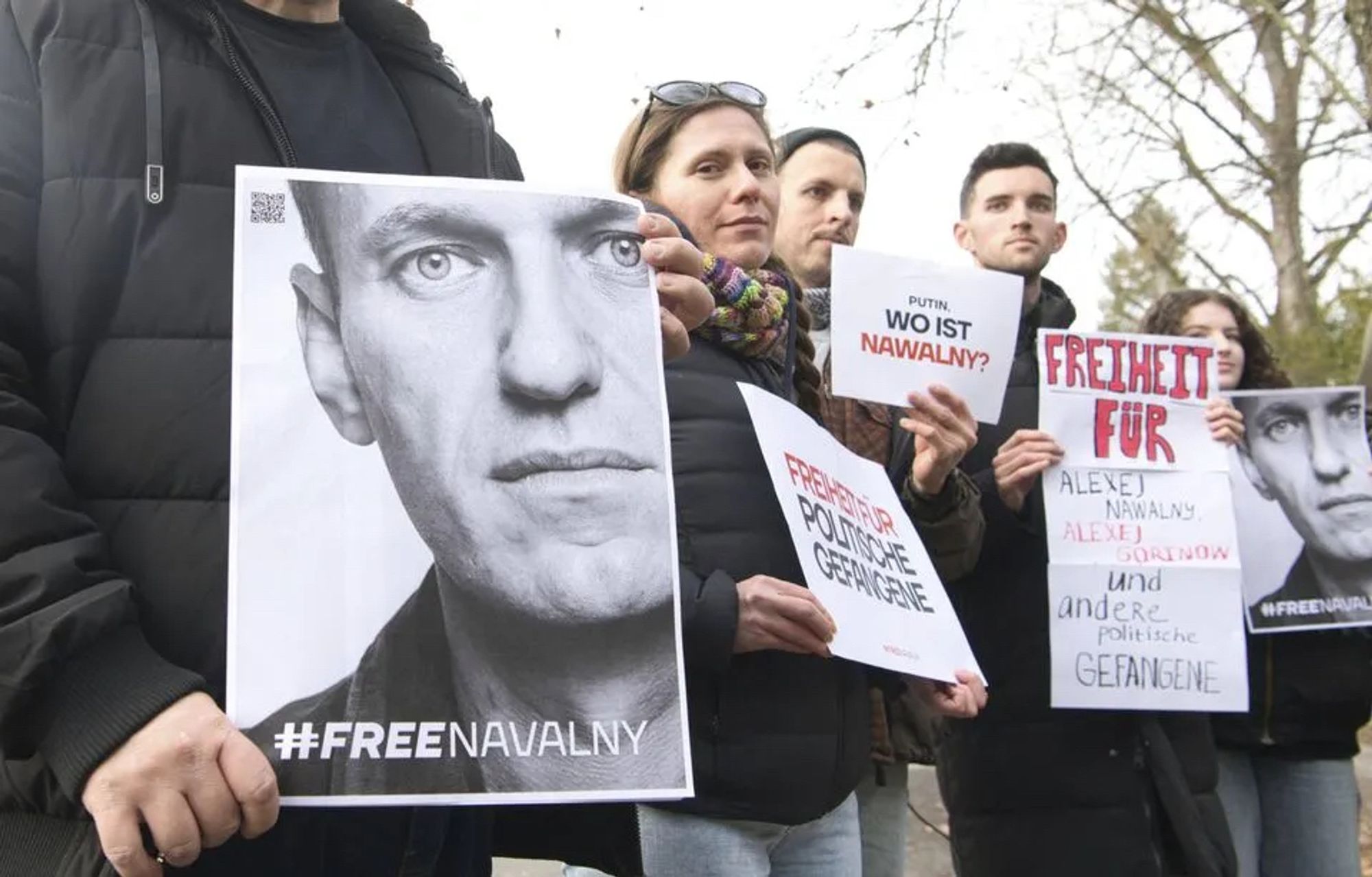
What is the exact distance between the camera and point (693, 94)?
8.94 feet

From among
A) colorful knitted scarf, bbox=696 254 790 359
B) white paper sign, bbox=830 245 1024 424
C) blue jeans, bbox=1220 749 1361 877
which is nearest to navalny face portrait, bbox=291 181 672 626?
colorful knitted scarf, bbox=696 254 790 359

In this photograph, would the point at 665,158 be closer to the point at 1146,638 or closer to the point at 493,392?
the point at 493,392

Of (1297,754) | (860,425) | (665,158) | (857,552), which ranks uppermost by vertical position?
(665,158)

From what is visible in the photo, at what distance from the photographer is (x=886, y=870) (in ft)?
10.3

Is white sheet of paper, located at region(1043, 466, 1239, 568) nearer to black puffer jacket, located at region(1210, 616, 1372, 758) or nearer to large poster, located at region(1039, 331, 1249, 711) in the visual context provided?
large poster, located at region(1039, 331, 1249, 711)

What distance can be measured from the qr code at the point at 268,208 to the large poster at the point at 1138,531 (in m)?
2.29

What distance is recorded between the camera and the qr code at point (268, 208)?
4.61 ft

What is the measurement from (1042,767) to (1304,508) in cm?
114

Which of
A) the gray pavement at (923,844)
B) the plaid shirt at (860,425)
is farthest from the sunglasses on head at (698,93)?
the gray pavement at (923,844)

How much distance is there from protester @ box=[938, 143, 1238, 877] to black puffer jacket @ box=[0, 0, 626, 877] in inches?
82.8

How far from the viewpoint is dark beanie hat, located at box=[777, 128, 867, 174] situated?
3756 millimetres

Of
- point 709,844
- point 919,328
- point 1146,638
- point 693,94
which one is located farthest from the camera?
point 1146,638

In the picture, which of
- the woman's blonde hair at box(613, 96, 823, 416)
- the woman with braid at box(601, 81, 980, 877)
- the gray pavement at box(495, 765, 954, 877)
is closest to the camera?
the woman with braid at box(601, 81, 980, 877)

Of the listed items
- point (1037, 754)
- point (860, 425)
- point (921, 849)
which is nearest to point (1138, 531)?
point (1037, 754)
